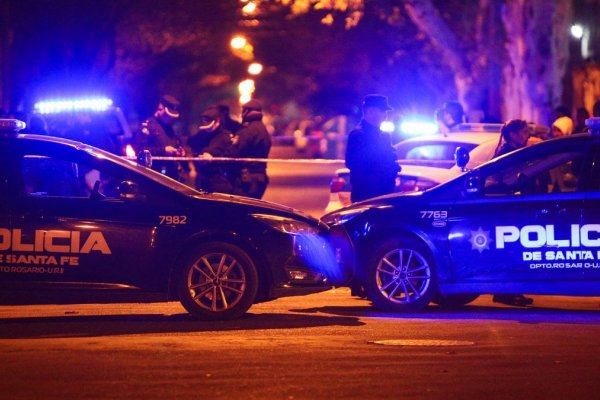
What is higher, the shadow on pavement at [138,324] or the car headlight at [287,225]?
the car headlight at [287,225]

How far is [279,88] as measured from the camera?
88.8 meters

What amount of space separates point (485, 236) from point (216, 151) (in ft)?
23.8

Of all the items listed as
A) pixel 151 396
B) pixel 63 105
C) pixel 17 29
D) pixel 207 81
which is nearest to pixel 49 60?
pixel 17 29

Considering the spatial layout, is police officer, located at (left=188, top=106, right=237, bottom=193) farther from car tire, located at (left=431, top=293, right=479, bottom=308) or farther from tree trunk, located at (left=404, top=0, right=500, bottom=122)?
tree trunk, located at (left=404, top=0, right=500, bottom=122)

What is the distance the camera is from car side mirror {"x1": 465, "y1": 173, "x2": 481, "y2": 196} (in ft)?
40.8

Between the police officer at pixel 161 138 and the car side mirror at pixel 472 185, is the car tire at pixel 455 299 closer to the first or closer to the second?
the car side mirror at pixel 472 185

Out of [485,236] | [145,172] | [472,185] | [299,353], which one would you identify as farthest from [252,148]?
[299,353]

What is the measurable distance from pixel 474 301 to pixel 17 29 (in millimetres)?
26268

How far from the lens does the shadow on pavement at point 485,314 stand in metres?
12.0

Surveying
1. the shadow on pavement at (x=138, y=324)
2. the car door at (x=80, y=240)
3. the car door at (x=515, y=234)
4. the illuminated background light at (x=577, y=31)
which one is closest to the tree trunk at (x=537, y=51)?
the illuminated background light at (x=577, y=31)

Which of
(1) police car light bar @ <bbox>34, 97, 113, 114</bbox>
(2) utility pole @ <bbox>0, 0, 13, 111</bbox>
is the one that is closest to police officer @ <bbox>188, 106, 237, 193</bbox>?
(1) police car light bar @ <bbox>34, 97, 113, 114</bbox>

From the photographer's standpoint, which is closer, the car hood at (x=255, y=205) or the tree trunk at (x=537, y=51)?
the car hood at (x=255, y=205)

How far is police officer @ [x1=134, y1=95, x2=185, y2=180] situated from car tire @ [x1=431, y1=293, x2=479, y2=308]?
6294mm

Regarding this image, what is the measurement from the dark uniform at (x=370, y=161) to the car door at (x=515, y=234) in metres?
2.24
